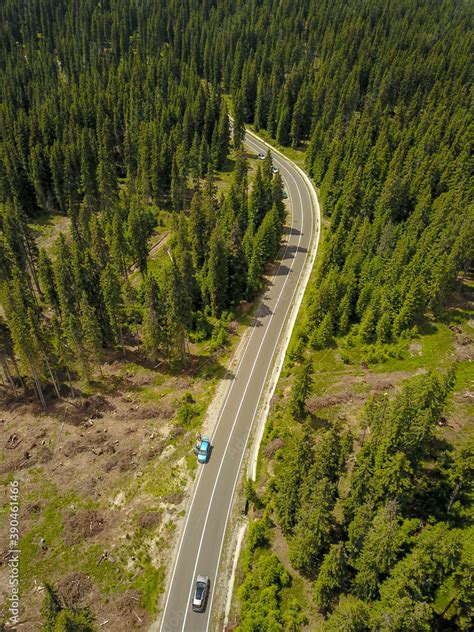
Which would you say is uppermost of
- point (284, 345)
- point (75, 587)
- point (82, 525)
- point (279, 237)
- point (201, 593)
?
point (201, 593)

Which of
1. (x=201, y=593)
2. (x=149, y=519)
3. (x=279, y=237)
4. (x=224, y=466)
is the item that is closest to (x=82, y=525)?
(x=149, y=519)

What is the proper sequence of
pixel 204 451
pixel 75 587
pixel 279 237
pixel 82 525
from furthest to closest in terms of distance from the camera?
pixel 279 237 → pixel 204 451 → pixel 82 525 → pixel 75 587

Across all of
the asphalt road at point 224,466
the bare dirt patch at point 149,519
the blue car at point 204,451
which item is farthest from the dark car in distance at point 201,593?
the blue car at point 204,451

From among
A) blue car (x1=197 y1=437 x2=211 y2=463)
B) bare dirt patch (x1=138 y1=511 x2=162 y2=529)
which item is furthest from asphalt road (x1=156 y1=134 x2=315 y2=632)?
bare dirt patch (x1=138 y1=511 x2=162 y2=529)

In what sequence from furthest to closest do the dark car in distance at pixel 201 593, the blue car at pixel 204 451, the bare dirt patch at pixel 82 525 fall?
the blue car at pixel 204 451 < the bare dirt patch at pixel 82 525 < the dark car in distance at pixel 201 593

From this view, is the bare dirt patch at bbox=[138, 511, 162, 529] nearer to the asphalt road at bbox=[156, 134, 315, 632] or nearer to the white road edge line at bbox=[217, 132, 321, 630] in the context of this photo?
the asphalt road at bbox=[156, 134, 315, 632]

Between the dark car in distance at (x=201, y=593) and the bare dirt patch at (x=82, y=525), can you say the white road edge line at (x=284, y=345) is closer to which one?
the dark car in distance at (x=201, y=593)

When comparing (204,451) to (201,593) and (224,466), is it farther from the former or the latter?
(201,593)
